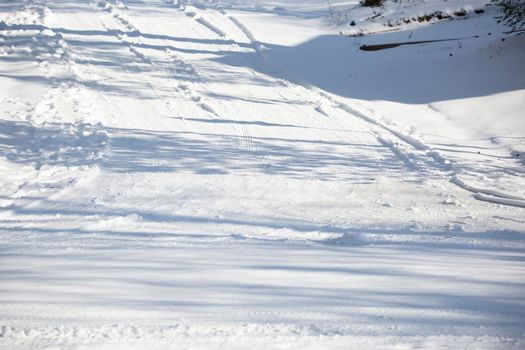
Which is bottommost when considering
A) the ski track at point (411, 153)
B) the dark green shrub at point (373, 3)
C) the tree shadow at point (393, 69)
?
the ski track at point (411, 153)

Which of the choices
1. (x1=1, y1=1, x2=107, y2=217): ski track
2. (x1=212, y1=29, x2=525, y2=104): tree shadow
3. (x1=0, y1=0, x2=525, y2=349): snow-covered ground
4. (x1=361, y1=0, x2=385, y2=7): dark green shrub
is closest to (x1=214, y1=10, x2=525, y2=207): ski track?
(x1=0, y1=0, x2=525, y2=349): snow-covered ground

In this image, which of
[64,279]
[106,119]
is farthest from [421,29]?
[64,279]

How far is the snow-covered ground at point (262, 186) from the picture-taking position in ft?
11.3

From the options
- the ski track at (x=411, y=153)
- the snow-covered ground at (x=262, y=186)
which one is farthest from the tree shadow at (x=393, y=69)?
the ski track at (x=411, y=153)

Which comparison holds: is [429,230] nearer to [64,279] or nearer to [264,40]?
[64,279]

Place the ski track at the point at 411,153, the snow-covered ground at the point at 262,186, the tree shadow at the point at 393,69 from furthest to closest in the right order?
1. the tree shadow at the point at 393,69
2. the ski track at the point at 411,153
3. the snow-covered ground at the point at 262,186

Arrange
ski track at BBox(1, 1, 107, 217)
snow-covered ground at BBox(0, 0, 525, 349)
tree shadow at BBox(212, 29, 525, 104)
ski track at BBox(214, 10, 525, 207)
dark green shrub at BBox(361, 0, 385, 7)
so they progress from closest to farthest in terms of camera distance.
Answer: snow-covered ground at BBox(0, 0, 525, 349) → ski track at BBox(1, 1, 107, 217) → ski track at BBox(214, 10, 525, 207) → tree shadow at BBox(212, 29, 525, 104) → dark green shrub at BBox(361, 0, 385, 7)

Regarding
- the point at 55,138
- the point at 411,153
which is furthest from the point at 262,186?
the point at 55,138

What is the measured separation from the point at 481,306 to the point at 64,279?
2.77m

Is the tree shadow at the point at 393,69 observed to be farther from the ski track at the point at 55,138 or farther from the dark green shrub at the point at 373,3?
the ski track at the point at 55,138

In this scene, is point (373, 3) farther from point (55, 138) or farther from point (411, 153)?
point (55, 138)

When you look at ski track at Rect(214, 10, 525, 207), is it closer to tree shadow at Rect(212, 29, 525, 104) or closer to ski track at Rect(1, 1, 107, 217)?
tree shadow at Rect(212, 29, 525, 104)

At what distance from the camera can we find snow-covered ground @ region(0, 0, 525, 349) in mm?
3434

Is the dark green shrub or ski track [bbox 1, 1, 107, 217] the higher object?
the dark green shrub
